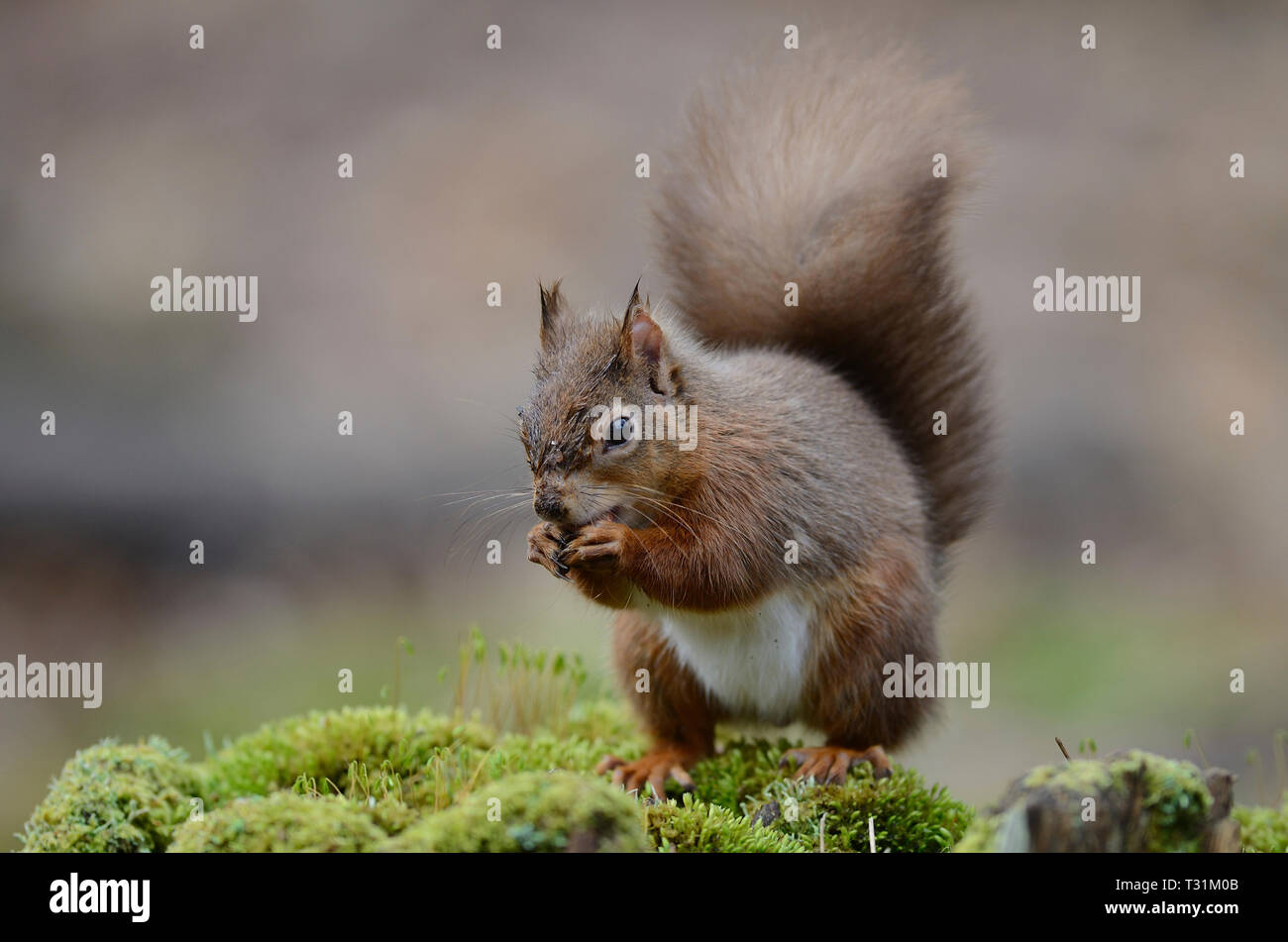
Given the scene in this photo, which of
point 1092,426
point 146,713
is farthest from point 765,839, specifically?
point 1092,426

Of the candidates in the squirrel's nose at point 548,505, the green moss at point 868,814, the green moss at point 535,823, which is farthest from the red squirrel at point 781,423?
the green moss at point 535,823

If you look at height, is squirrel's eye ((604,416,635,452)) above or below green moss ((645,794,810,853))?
above

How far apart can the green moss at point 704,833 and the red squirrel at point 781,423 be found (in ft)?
1.43

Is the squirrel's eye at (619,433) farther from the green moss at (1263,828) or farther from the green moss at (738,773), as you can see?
the green moss at (1263,828)

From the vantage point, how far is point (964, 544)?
10.5 ft

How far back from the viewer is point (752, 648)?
2.62 meters

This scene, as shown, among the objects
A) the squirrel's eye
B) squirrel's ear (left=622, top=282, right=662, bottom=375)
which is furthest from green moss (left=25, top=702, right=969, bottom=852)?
squirrel's ear (left=622, top=282, right=662, bottom=375)

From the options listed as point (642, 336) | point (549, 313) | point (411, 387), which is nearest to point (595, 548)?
point (642, 336)

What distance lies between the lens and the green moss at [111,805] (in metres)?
2.23

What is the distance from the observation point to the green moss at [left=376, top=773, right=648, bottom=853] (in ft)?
5.08

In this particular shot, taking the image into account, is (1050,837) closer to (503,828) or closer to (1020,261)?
(503,828)

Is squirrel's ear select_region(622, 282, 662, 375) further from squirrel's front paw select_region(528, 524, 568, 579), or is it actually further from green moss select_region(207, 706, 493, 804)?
green moss select_region(207, 706, 493, 804)

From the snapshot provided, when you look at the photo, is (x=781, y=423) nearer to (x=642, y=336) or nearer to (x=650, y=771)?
(x=642, y=336)

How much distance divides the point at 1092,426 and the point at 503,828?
5.92 metres
